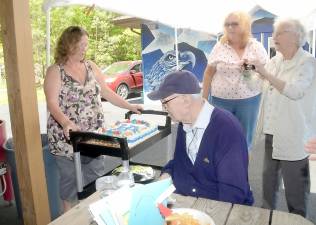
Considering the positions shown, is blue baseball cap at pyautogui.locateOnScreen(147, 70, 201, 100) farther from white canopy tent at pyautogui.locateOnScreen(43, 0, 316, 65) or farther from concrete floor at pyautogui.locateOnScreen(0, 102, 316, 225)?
white canopy tent at pyautogui.locateOnScreen(43, 0, 316, 65)

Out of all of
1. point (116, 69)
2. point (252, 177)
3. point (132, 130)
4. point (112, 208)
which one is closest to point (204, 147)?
point (112, 208)

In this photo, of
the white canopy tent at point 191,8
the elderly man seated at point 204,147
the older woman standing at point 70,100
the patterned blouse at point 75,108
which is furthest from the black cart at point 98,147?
the white canopy tent at point 191,8

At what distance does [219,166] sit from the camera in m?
1.46

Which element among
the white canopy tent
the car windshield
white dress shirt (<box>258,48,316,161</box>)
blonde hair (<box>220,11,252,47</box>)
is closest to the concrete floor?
white dress shirt (<box>258,48,316,161</box>)

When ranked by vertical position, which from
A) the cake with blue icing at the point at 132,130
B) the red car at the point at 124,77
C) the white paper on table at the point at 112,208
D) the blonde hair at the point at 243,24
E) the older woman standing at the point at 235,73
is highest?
the blonde hair at the point at 243,24

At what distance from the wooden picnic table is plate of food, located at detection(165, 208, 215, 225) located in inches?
3.5

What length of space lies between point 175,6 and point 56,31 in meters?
12.1

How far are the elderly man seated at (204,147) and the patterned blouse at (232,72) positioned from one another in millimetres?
1388

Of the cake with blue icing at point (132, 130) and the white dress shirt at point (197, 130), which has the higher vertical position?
the white dress shirt at point (197, 130)

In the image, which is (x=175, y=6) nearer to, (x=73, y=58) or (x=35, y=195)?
(x=73, y=58)

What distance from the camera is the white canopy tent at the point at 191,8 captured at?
149 inches

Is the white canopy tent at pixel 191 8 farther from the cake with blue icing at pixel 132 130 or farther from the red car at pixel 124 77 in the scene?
the red car at pixel 124 77

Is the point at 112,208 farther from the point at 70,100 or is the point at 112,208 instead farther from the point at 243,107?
the point at 243,107

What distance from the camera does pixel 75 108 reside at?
7.93 ft
